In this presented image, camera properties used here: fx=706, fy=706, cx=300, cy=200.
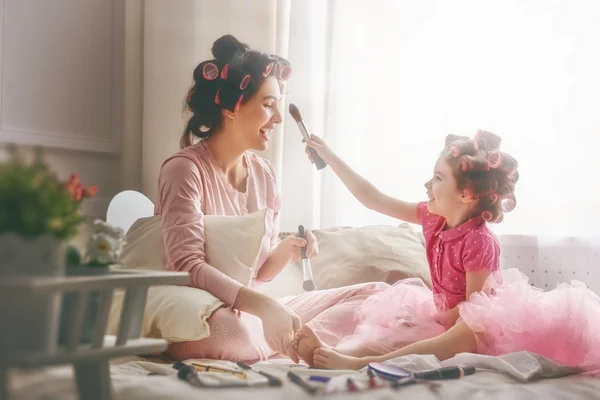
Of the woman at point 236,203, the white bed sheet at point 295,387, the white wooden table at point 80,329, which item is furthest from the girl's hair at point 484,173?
the white wooden table at point 80,329

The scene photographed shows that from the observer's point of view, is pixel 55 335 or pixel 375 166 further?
pixel 375 166

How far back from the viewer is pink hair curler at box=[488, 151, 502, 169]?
1.60 metres

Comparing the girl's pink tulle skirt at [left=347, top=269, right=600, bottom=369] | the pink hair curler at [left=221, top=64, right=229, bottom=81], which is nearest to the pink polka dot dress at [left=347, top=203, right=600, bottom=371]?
the girl's pink tulle skirt at [left=347, top=269, right=600, bottom=369]

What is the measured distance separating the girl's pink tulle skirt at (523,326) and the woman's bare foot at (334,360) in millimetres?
102

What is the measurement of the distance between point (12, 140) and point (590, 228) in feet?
5.69

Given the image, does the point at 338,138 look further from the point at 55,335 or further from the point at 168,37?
the point at 55,335

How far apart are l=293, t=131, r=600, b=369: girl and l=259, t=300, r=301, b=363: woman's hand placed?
22 millimetres

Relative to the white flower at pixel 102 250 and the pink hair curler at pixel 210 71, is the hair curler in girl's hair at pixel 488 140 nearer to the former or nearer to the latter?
the pink hair curler at pixel 210 71

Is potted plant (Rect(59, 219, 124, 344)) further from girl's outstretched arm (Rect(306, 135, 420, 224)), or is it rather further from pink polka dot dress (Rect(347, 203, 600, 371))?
girl's outstretched arm (Rect(306, 135, 420, 224))

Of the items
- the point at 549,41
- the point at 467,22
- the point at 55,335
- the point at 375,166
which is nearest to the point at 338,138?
the point at 375,166

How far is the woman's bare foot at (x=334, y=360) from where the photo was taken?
136 centimetres

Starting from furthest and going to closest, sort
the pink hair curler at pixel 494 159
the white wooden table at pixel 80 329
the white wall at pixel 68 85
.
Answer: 1. the white wall at pixel 68 85
2. the pink hair curler at pixel 494 159
3. the white wooden table at pixel 80 329

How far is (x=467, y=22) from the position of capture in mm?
2168

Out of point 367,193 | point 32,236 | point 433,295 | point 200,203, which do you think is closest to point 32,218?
point 32,236
